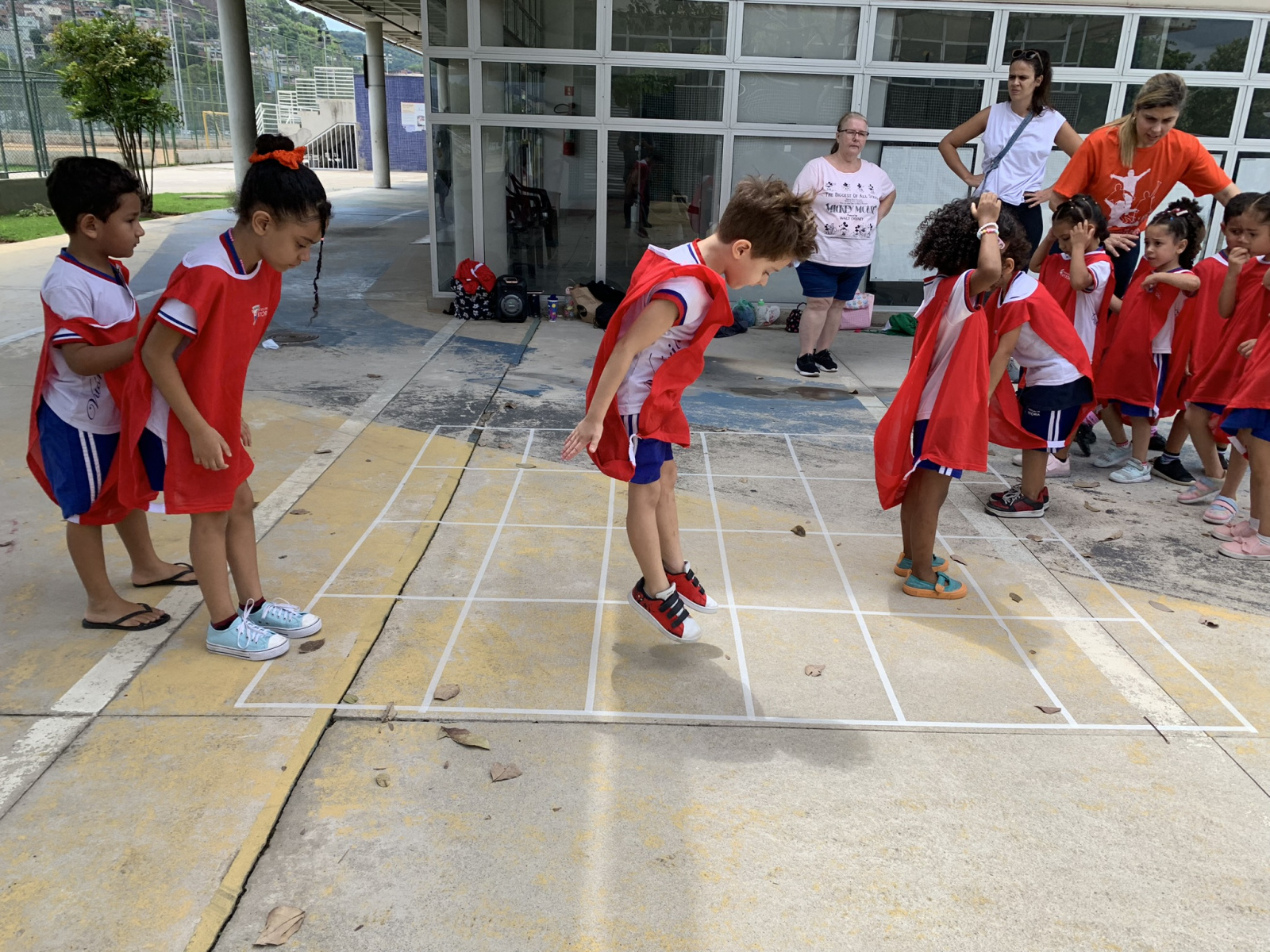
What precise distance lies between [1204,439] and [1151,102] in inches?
64.3

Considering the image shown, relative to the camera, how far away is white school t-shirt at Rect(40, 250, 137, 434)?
8.78 ft

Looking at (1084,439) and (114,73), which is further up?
(114,73)

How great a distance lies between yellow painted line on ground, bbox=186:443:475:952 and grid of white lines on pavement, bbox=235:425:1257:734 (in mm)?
95

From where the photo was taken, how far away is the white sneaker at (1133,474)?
4770mm

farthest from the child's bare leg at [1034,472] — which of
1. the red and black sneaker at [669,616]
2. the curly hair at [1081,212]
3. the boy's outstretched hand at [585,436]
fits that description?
the boy's outstretched hand at [585,436]

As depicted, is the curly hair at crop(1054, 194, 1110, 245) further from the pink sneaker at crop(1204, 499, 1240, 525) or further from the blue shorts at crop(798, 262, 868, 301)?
the blue shorts at crop(798, 262, 868, 301)

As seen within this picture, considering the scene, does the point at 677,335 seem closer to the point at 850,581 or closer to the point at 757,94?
the point at 850,581

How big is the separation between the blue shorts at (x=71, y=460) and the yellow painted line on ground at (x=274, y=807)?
3.02 ft

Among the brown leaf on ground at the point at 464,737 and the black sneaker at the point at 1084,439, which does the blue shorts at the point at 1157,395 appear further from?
the brown leaf on ground at the point at 464,737

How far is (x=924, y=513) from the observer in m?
3.38

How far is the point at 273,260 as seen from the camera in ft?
8.43

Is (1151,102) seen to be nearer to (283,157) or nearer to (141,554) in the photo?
(283,157)

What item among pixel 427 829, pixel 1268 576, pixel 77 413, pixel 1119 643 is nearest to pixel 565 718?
pixel 427 829

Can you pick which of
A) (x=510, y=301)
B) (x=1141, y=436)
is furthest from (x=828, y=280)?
(x=510, y=301)
